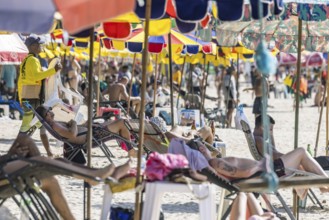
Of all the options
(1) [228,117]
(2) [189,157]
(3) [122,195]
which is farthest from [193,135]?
(1) [228,117]

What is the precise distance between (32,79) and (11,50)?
2.07 meters

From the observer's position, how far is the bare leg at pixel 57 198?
22.1 feet

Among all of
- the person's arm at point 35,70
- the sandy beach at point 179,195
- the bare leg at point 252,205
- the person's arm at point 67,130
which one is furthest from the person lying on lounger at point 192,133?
the bare leg at point 252,205

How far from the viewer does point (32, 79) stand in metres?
12.6

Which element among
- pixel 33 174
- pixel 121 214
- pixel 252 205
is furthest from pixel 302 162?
pixel 33 174

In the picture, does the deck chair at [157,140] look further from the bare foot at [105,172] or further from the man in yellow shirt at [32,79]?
the bare foot at [105,172]

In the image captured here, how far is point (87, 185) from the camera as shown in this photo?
7359 mm

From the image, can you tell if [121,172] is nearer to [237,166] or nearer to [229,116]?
[237,166]

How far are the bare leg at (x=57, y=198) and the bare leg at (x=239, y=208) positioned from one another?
1198 millimetres

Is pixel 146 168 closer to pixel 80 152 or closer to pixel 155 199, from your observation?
pixel 155 199

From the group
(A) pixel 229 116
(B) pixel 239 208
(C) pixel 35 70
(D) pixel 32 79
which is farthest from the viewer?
(A) pixel 229 116

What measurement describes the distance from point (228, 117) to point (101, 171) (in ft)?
56.9

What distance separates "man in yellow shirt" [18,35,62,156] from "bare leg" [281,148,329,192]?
442 centimetres

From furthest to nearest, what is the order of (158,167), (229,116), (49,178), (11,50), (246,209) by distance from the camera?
(229,116) → (11,50) → (246,209) → (49,178) → (158,167)
